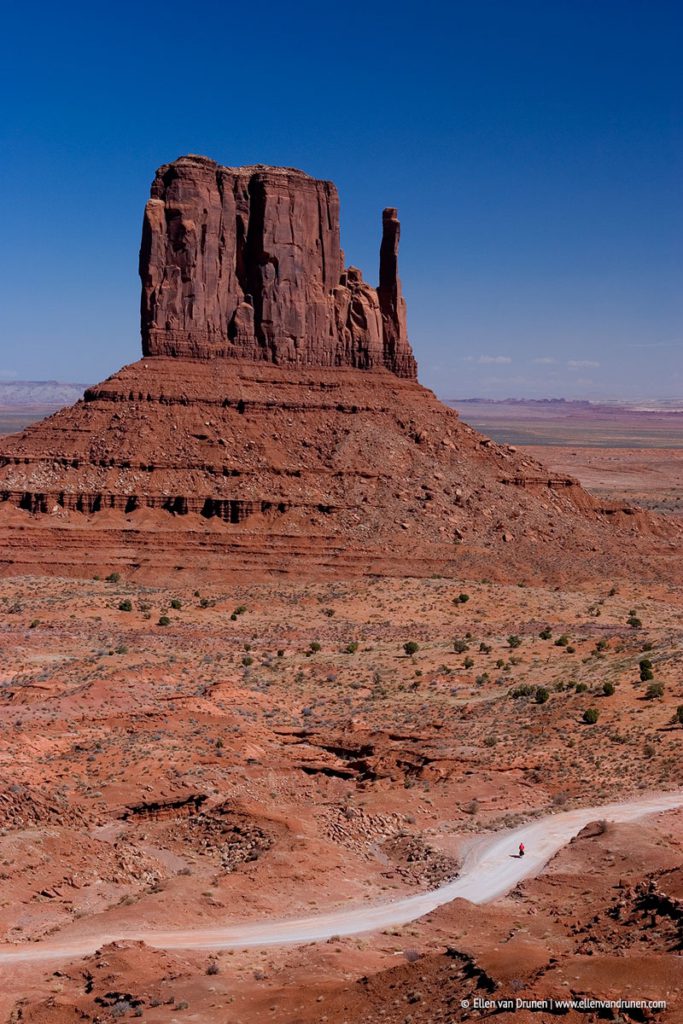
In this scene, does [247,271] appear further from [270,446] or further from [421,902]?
[421,902]

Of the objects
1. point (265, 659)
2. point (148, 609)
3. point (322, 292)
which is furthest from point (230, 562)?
point (322, 292)

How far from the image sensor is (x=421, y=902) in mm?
25672

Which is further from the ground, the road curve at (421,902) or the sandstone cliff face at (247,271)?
the sandstone cliff face at (247,271)

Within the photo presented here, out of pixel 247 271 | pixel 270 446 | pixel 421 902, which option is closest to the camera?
pixel 421 902

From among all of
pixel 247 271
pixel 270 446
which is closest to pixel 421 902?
pixel 270 446

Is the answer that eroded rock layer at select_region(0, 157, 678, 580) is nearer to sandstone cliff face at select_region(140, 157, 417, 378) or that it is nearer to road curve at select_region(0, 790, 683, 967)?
sandstone cliff face at select_region(140, 157, 417, 378)

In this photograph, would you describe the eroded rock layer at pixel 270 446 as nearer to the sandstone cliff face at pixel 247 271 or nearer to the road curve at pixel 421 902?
the sandstone cliff face at pixel 247 271

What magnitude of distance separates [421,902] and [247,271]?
204 feet

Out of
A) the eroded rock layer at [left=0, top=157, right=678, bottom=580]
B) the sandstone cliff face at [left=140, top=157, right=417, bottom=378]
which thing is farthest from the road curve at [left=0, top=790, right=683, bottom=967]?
the sandstone cliff face at [left=140, top=157, right=417, bottom=378]

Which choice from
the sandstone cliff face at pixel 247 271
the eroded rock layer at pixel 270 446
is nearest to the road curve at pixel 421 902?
the eroded rock layer at pixel 270 446

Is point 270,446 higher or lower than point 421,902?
higher

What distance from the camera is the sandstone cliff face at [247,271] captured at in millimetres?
79875

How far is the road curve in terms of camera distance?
2312 cm

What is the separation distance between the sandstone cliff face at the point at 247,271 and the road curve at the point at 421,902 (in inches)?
2171
